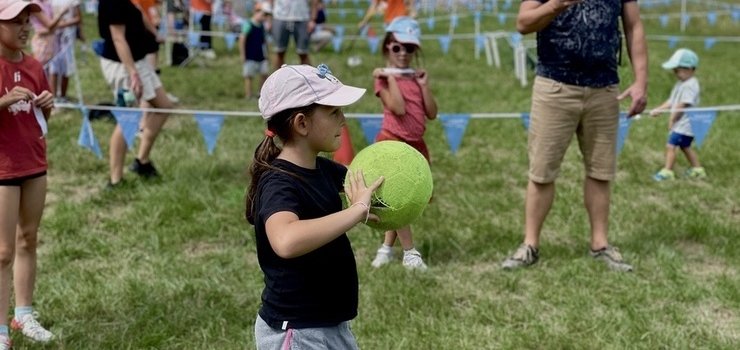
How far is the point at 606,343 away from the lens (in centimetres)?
361

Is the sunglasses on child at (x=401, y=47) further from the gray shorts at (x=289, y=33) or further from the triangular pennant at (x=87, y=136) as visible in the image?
Result: the gray shorts at (x=289, y=33)

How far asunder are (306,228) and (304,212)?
0.13 metres

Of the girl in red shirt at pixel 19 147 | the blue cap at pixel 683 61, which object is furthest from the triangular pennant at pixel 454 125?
the girl in red shirt at pixel 19 147

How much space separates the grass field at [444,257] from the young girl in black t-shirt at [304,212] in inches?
52.2

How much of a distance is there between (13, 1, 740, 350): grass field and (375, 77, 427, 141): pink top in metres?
0.78

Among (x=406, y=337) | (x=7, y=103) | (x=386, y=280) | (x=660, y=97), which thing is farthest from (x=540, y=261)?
(x=660, y=97)

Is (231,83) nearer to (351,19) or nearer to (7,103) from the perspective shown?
(7,103)

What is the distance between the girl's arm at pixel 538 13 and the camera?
13.0 ft

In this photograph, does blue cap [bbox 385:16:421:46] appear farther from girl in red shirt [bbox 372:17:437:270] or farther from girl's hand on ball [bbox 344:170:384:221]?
girl's hand on ball [bbox 344:170:384:221]

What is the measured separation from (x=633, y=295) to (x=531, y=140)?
1.05 metres

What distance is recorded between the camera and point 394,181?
2219mm

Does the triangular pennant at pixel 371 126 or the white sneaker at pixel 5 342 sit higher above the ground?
the triangular pennant at pixel 371 126

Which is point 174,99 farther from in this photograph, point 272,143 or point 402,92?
point 272,143

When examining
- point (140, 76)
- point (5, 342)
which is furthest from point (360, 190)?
point (140, 76)
